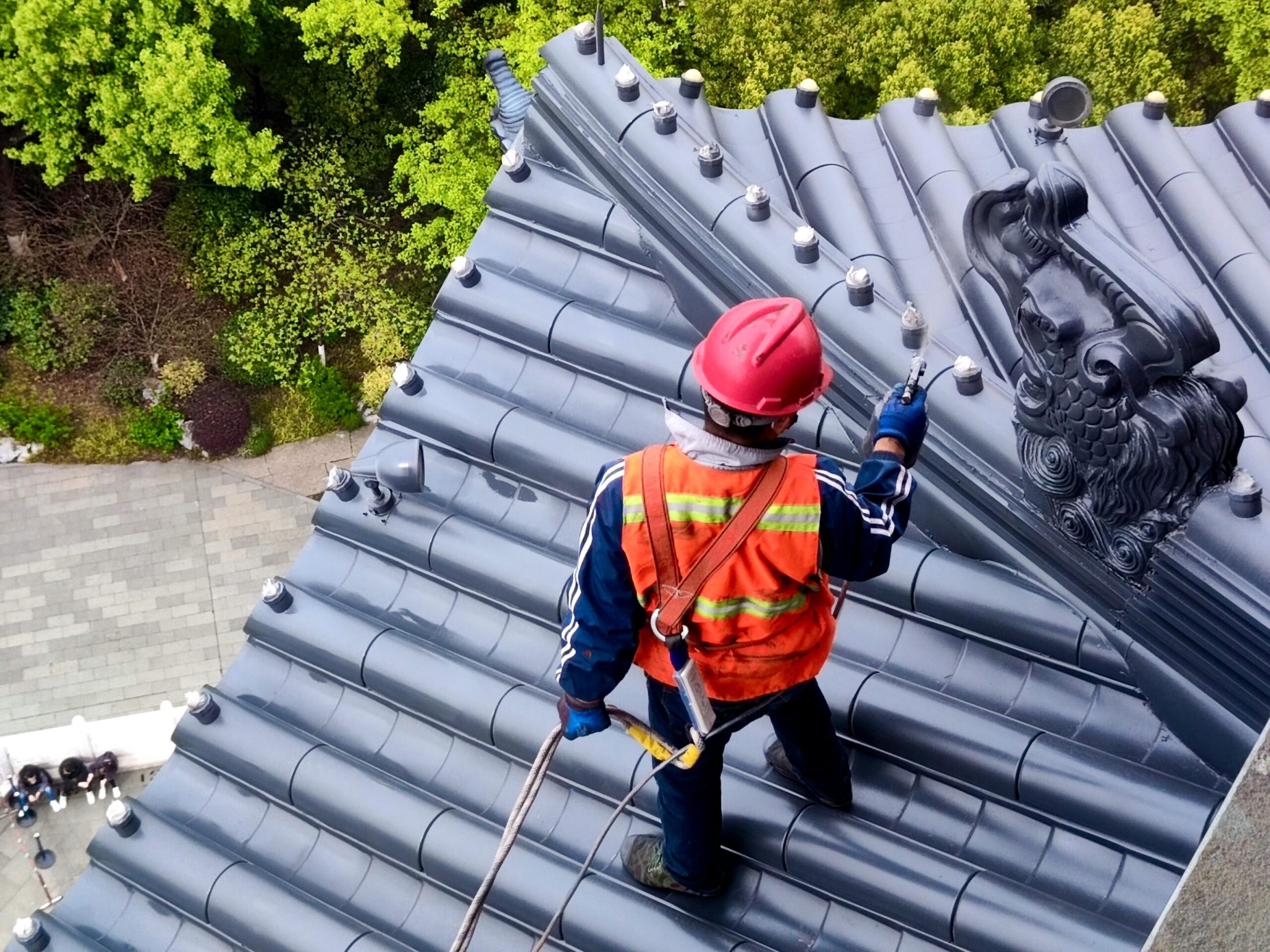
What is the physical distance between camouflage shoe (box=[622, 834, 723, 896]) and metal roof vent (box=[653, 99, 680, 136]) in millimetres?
5204

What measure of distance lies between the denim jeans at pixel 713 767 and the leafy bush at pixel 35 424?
22.5 meters

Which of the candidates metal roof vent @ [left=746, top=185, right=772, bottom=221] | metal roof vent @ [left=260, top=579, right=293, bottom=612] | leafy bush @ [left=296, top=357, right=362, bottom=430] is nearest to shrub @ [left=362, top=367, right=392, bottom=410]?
leafy bush @ [left=296, top=357, right=362, bottom=430]

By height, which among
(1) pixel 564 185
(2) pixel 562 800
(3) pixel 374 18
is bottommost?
(2) pixel 562 800

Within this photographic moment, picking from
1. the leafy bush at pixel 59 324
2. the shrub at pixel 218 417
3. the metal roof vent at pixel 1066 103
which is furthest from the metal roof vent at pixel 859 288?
the leafy bush at pixel 59 324

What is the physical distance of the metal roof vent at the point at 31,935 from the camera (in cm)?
866

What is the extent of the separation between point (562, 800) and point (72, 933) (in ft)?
11.3

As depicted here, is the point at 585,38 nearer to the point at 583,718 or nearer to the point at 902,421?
the point at 902,421

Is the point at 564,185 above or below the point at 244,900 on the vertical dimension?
above

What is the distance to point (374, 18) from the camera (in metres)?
24.8

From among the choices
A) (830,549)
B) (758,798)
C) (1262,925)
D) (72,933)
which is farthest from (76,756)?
(1262,925)

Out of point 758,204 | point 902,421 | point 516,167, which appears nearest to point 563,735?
point 902,421

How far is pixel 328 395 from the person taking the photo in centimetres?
2725

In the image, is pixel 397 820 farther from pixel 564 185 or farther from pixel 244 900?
pixel 564 185

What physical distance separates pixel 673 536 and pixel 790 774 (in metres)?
Result: 2.83
